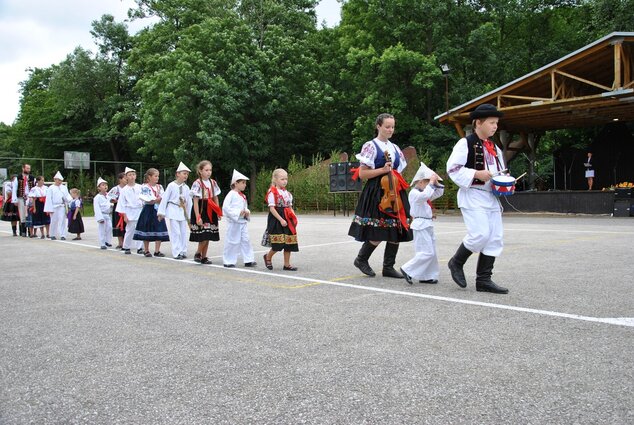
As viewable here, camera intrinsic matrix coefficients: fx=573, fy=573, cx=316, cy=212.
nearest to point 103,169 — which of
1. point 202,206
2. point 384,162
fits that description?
point 202,206

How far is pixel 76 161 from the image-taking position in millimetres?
44562

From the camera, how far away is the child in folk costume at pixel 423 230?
6477 mm

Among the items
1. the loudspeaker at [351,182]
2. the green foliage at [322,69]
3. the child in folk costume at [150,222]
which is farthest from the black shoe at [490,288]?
the green foliage at [322,69]

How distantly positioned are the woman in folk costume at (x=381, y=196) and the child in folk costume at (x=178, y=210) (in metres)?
4.40

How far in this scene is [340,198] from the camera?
29.5 metres

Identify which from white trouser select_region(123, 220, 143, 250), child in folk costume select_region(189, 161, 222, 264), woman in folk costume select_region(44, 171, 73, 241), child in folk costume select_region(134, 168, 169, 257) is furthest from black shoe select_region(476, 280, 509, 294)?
woman in folk costume select_region(44, 171, 73, 241)

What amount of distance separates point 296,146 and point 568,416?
3965cm

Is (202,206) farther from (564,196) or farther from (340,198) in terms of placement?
(340,198)

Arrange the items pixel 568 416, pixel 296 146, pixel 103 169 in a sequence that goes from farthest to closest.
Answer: pixel 103 169, pixel 296 146, pixel 568 416

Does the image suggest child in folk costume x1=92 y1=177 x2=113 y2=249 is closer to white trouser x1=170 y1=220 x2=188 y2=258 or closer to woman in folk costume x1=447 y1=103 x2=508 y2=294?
white trouser x1=170 y1=220 x2=188 y2=258

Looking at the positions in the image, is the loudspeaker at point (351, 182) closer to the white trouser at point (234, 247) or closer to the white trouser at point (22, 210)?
the white trouser at point (22, 210)

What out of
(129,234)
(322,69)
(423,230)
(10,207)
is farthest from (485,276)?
(322,69)

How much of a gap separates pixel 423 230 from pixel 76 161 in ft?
141

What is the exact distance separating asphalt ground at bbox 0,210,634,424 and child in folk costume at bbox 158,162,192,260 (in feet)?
9.74
